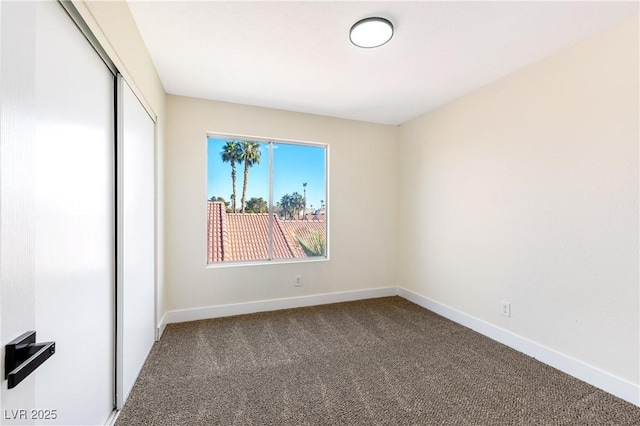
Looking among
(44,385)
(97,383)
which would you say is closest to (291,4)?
(44,385)

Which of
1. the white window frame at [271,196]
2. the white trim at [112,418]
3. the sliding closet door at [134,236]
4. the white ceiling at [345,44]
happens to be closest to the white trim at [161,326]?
the sliding closet door at [134,236]

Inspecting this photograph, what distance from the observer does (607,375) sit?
1.86 m

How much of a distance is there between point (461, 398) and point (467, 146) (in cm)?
238

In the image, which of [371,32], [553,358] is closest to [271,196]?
[371,32]

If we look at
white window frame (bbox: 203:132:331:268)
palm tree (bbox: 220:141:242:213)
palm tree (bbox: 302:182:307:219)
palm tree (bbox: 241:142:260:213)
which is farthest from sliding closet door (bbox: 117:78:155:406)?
palm tree (bbox: 302:182:307:219)

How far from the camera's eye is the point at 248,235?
3441 mm

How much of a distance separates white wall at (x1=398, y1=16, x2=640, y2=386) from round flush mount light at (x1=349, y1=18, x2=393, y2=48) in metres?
1.43

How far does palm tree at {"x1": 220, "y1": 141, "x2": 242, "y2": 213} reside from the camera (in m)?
3.32

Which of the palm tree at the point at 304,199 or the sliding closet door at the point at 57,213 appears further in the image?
the palm tree at the point at 304,199

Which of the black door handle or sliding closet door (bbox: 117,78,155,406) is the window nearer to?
sliding closet door (bbox: 117,78,155,406)

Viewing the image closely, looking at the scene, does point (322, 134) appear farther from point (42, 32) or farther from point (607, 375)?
point (607, 375)

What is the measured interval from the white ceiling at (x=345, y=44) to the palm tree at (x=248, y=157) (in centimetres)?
61

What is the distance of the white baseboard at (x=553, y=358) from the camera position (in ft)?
5.85

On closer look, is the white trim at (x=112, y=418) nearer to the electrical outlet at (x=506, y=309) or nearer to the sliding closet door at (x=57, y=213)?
the sliding closet door at (x=57, y=213)
